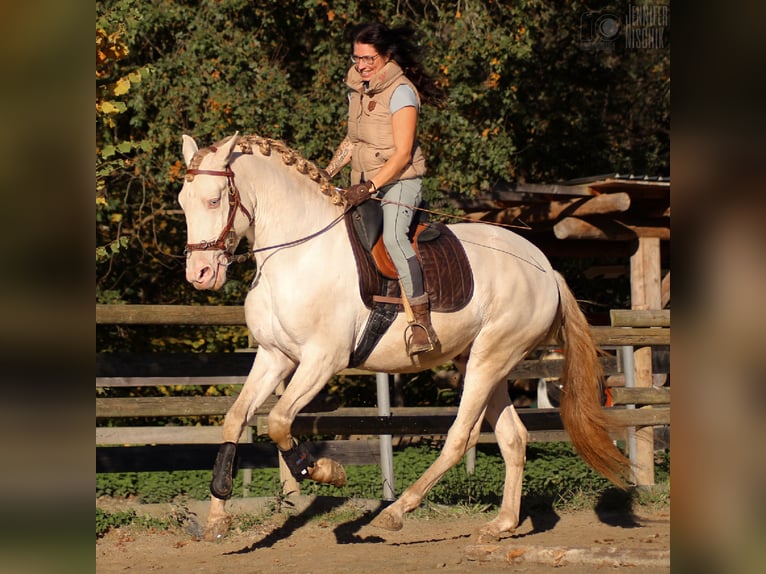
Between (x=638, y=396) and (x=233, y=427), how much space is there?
14.8ft

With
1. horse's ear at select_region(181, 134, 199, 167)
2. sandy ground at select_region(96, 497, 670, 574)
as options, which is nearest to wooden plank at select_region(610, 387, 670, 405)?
sandy ground at select_region(96, 497, 670, 574)

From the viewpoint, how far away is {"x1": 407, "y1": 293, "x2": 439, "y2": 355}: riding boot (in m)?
5.82

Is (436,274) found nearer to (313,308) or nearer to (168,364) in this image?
(313,308)

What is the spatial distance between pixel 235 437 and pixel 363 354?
939 millimetres

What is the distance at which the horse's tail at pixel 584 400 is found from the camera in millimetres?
6465

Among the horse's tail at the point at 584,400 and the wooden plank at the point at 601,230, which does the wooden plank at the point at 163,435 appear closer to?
the horse's tail at the point at 584,400

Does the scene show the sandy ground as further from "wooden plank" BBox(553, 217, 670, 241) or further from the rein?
"wooden plank" BBox(553, 217, 670, 241)

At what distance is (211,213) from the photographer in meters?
5.34

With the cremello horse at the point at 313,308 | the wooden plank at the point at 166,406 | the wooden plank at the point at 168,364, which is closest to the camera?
the cremello horse at the point at 313,308

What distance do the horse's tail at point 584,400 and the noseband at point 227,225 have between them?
254 cm

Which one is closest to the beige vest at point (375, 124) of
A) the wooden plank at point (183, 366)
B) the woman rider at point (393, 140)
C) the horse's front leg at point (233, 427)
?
the woman rider at point (393, 140)

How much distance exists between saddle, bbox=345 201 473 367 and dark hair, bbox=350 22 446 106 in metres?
0.85
